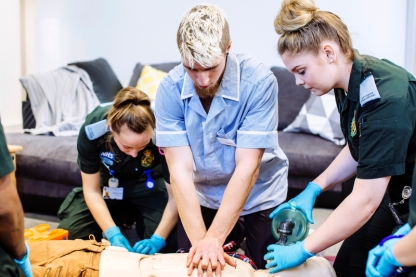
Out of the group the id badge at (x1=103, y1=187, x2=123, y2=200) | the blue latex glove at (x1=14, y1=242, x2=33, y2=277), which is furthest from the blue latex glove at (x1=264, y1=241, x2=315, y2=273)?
the id badge at (x1=103, y1=187, x2=123, y2=200)

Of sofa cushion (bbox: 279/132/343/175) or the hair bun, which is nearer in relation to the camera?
the hair bun

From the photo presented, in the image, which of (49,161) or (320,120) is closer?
(49,161)

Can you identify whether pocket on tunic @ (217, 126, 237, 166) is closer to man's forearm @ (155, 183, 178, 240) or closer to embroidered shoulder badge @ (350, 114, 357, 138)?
embroidered shoulder badge @ (350, 114, 357, 138)

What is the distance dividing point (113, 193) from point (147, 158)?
0.84 ft

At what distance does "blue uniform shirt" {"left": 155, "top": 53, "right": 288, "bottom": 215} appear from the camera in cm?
166

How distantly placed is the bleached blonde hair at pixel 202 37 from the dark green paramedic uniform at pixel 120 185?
32.4 inches

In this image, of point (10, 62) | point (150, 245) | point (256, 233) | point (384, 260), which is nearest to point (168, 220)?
point (150, 245)

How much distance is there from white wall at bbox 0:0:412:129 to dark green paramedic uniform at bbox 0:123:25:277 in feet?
9.84

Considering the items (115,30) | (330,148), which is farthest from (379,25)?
(115,30)

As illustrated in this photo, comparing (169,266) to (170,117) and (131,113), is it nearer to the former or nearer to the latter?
(170,117)

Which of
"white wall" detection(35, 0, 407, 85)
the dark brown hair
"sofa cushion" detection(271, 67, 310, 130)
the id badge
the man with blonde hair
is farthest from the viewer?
"white wall" detection(35, 0, 407, 85)

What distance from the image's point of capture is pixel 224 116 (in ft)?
5.50

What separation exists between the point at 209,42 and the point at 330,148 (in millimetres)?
1784

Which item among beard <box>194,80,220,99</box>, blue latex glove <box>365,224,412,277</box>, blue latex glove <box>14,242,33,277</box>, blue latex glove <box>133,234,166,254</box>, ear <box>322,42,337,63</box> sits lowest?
blue latex glove <box>133,234,166,254</box>
